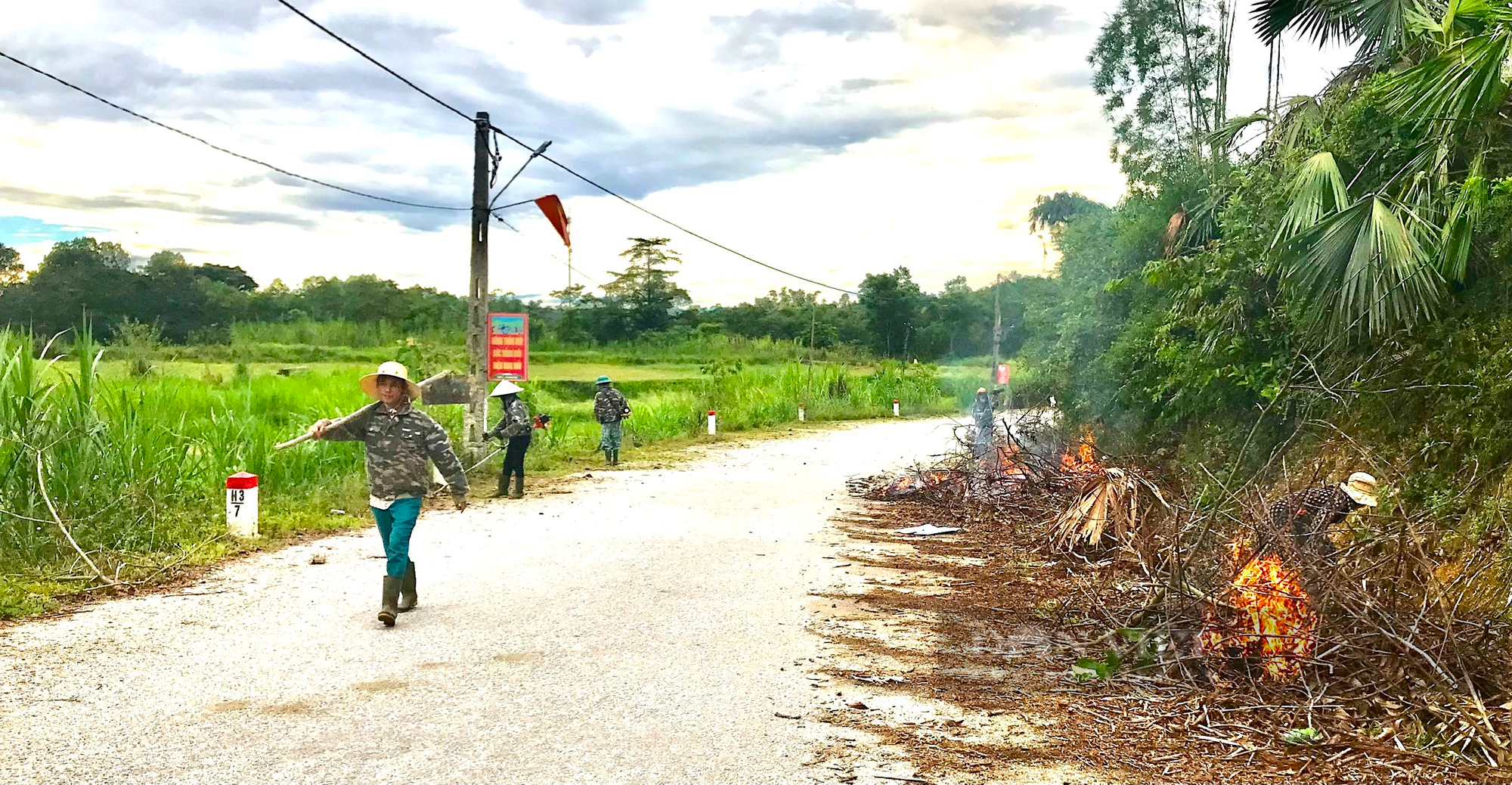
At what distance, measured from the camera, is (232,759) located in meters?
5.09

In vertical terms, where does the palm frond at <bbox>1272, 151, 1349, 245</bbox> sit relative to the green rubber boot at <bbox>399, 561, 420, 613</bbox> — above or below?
above

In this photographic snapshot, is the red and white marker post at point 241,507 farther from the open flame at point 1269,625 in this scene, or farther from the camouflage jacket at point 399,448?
the open flame at point 1269,625

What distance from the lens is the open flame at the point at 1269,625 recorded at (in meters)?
6.36

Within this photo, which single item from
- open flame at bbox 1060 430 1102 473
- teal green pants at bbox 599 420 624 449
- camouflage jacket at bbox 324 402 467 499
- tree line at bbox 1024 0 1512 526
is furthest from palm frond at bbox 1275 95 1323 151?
teal green pants at bbox 599 420 624 449

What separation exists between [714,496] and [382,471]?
349 inches

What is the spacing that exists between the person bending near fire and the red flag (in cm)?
1426

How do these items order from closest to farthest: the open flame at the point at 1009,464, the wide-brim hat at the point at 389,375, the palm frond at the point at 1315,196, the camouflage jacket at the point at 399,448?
the camouflage jacket at the point at 399,448 → the wide-brim hat at the point at 389,375 → the palm frond at the point at 1315,196 → the open flame at the point at 1009,464

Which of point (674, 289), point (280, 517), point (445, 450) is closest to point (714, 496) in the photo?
point (280, 517)

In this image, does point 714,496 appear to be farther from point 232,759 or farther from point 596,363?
point 596,363

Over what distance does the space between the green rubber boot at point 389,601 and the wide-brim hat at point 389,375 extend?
1334 millimetres

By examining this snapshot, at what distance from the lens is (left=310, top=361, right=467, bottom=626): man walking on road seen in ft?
27.0

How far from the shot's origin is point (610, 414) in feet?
70.3

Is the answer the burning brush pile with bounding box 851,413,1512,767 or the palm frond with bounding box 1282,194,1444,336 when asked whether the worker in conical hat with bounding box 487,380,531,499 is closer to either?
the burning brush pile with bounding box 851,413,1512,767

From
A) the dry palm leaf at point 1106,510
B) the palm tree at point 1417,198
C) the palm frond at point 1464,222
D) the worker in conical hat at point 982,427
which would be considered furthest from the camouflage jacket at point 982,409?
the palm frond at point 1464,222
